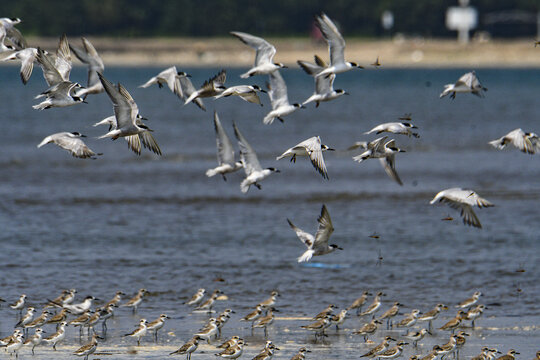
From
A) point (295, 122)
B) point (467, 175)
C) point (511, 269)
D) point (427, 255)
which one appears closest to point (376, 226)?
point (427, 255)

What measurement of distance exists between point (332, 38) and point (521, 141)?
12.1 ft

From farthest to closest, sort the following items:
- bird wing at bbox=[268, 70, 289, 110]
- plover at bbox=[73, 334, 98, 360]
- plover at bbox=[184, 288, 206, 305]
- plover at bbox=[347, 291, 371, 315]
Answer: plover at bbox=[184, 288, 206, 305]
plover at bbox=[347, 291, 371, 315]
bird wing at bbox=[268, 70, 289, 110]
plover at bbox=[73, 334, 98, 360]

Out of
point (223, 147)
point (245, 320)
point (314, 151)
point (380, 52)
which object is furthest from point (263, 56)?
point (380, 52)

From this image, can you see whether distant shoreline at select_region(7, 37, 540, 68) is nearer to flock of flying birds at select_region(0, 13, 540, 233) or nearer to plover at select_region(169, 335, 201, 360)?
flock of flying birds at select_region(0, 13, 540, 233)

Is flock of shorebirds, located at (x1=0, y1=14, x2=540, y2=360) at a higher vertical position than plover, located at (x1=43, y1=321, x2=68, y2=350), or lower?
higher

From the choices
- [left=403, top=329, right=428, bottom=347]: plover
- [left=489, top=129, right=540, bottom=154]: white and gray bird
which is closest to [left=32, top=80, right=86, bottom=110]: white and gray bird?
[left=403, top=329, right=428, bottom=347]: plover

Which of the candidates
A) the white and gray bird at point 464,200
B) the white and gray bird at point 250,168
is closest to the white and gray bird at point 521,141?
the white and gray bird at point 464,200

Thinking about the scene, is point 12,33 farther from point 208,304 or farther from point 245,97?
point 208,304

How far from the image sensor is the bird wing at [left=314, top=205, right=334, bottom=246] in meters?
18.9

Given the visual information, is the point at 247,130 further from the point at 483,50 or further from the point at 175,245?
the point at 483,50

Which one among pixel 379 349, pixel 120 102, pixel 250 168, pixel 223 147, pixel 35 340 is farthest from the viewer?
pixel 223 147

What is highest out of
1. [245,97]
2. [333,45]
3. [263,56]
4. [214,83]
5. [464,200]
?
[333,45]

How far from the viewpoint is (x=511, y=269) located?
2541cm

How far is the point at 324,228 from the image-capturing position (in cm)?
1922
